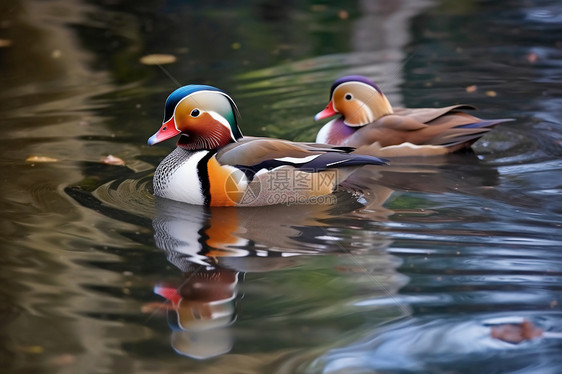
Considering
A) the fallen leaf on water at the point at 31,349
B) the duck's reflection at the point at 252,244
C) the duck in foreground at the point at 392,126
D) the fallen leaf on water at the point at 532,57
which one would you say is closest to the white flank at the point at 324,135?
the duck in foreground at the point at 392,126

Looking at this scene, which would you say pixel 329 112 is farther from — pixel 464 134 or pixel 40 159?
pixel 40 159

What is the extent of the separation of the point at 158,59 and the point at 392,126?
421cm

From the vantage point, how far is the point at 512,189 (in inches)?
251

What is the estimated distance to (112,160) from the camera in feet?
23.3


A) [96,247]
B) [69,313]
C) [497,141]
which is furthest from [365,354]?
[497,141]

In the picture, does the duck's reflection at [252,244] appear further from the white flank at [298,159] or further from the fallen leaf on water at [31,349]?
the fallen leaf on water at [31,349]

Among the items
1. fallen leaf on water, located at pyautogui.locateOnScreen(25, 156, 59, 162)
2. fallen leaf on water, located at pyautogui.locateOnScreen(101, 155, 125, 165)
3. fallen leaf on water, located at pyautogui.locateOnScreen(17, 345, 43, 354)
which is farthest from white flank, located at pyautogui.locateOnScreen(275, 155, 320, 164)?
fallen leaf on water, located at pyautogui.locateOnScreen(17, 345, 43, 354)

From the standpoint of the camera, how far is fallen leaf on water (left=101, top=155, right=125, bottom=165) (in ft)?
23.1

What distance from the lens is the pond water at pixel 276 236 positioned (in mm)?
4137

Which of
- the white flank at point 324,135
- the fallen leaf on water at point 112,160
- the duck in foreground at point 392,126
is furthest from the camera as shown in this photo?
the white flank at point 324,135

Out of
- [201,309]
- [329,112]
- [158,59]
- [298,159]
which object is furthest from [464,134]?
[158,59]

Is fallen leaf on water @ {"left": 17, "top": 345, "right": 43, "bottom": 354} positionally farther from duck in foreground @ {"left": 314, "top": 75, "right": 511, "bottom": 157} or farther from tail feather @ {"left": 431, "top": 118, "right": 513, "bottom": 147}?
tail feather @ {"left": 431, "top": 118, "right": 513, "bottom": 147}

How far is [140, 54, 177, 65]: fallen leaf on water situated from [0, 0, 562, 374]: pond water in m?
0.18

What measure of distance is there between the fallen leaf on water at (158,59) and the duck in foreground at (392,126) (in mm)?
3533
